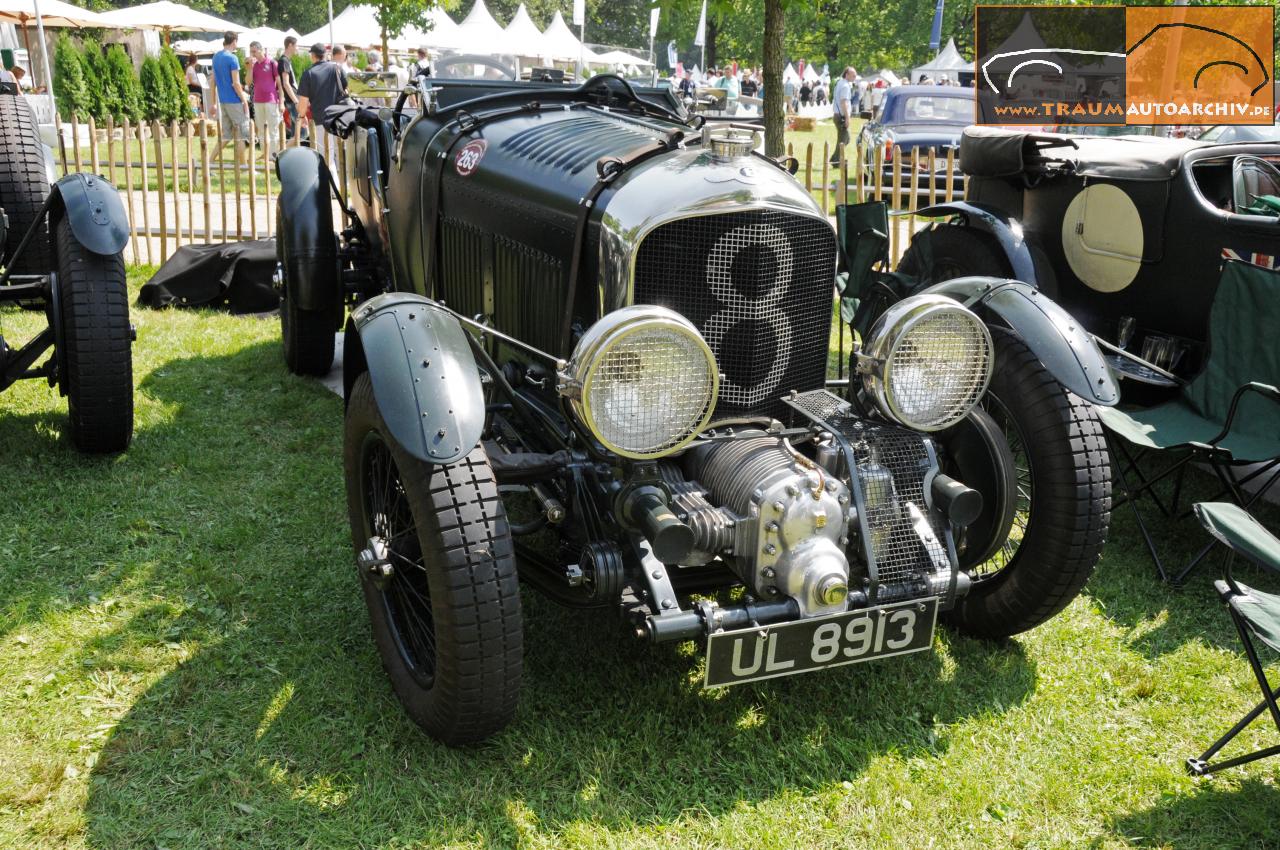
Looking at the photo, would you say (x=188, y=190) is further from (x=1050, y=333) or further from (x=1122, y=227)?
(x=1050, y=333)

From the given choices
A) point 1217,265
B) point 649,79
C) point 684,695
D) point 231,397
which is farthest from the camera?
point 231,397

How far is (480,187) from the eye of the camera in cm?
388

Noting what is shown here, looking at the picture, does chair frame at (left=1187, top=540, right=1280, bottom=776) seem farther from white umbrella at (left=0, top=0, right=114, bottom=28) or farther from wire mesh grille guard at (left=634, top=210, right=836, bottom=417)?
white umbrella at (left=0, top=0, right=114, bottom=28)

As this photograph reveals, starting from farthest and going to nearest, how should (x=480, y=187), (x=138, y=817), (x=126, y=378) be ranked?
(x=126, y=378) → (x=480, y=187) → (x=138, y=817)

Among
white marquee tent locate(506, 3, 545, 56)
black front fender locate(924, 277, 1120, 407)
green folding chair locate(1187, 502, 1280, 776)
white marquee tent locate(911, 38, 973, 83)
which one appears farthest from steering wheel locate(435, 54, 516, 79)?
white marquee tent locate(911, 38, 973, 83)

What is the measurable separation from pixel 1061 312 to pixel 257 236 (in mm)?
7554

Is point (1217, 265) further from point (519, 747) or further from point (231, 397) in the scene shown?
point (231, 397)

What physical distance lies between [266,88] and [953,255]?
40.8ft

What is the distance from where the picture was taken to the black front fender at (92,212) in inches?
168

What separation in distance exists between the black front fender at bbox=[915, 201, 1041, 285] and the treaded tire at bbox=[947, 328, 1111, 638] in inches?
79.6

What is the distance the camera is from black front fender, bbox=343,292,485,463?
2.54 meters

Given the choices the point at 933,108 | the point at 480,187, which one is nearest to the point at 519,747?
the point at 480,187

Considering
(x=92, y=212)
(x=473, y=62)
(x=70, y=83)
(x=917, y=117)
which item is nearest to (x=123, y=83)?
(x=70, y=83)

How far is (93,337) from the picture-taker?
4227 millimetres
